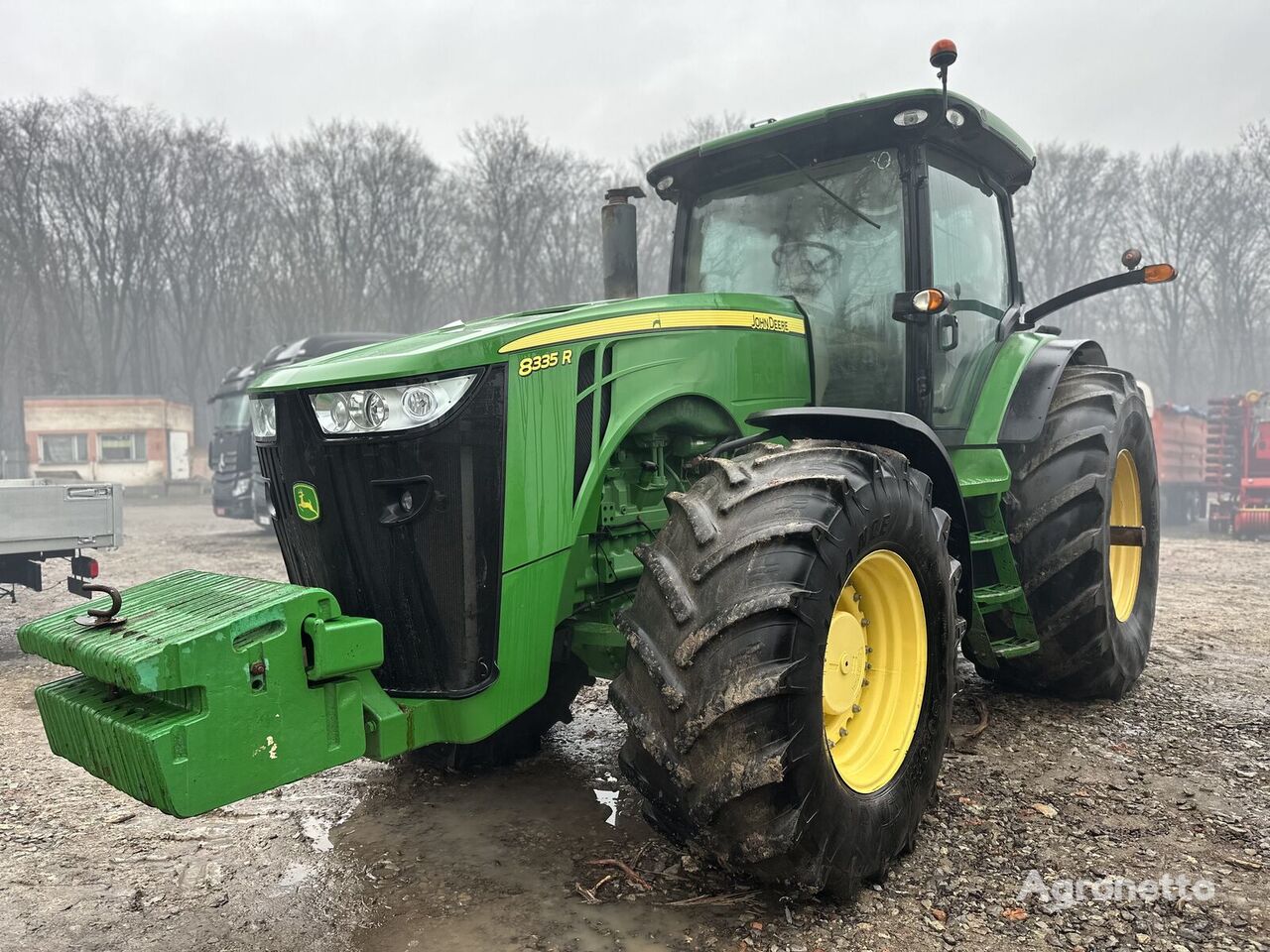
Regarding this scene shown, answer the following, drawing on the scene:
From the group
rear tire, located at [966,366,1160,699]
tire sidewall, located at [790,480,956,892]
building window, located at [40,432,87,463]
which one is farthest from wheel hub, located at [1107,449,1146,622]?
building window, located at [40,432,87,463]

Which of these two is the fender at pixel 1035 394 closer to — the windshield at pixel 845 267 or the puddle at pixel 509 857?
the windshield at pixel 845 267

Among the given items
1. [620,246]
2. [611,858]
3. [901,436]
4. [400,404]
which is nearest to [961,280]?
[901,436]

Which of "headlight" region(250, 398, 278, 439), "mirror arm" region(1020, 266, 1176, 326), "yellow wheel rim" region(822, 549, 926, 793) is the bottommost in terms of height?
"yellow wheel rim" region(822, 549, 926, 793)

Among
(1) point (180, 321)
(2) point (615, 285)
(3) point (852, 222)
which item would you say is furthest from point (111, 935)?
(1) point (180, 321)

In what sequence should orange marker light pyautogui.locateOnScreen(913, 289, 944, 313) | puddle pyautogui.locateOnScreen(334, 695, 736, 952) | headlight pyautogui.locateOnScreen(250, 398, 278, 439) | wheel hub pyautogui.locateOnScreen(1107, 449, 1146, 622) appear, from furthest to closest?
wheel hub pyautogui.locateOnScreen(1107, 449, 1146, 622) < orange marker light pyautogui.locateOnScreen(913, 289, 944, 313) < headlight pyautogui.locateOnScreen(250, 398, 278, 439) < puddle pyautogui.locateOnScreen(334, 695, 736, 952)

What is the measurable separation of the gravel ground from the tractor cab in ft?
5.11

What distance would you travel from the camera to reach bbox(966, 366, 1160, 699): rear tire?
4.09 meters

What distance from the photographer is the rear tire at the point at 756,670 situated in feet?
7.75

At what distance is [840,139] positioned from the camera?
392 centimetres

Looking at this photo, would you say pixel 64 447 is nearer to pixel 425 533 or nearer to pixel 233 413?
pixel 233 413

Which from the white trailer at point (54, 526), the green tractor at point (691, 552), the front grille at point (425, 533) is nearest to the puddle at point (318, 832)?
the green tractor at point (691, 552)

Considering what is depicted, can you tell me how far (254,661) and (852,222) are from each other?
297cm

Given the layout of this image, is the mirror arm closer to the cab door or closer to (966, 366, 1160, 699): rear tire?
the cab door

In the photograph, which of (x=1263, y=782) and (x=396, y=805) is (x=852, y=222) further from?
(x=396, y=805)
